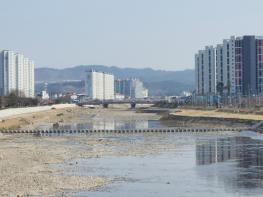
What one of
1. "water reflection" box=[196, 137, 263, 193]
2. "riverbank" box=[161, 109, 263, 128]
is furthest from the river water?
"riverbank" box=[161, 109, 263, 128]

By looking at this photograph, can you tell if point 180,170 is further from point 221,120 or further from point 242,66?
point 242,66

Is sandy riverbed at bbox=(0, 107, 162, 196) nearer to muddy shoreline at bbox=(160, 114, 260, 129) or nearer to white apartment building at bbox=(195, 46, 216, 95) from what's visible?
muddy shoreline at bbox=(160, 114, 260, 129)

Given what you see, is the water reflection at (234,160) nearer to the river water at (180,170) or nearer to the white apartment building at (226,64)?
the river water at (180,170)

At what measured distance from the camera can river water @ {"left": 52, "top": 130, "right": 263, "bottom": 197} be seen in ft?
82.3

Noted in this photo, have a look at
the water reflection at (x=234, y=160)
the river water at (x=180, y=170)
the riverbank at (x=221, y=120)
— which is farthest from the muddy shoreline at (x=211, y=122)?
the river water at (x=180, y=170)

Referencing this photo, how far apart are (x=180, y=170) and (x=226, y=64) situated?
133m

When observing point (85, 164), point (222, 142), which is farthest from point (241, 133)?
point (85, 164)

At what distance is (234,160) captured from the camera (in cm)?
3666

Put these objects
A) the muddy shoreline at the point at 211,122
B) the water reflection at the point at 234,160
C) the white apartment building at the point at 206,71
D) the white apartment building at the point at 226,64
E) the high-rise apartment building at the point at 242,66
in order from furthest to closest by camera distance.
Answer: the white apartment building at the point at 206,71, the white apartment building at the point at 226,64, the high-rise apartment building at the point at 242,66, the muddy shoreline at the point at 211,122, the water reflection at the point at 234,160

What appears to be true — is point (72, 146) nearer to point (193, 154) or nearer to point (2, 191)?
point (193, 154)

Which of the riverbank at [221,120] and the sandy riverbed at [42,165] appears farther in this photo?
the riverbank at [221,120]

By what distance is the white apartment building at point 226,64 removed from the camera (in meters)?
154

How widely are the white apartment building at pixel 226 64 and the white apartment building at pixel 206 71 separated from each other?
5570 millimetres

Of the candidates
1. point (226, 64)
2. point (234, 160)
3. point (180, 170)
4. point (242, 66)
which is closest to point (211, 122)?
point (234, 160)
